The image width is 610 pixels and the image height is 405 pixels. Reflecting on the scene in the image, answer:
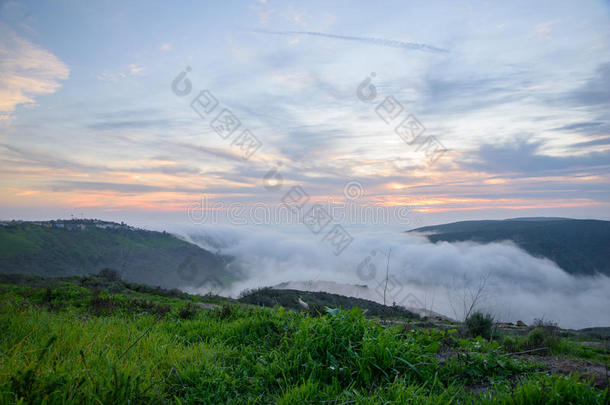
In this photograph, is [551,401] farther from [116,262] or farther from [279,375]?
[116,262]

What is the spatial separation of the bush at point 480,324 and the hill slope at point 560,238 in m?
112

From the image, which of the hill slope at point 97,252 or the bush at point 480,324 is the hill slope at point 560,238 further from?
the bush at point 480,324

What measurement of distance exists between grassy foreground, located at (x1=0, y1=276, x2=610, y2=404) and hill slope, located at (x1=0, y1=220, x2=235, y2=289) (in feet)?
143

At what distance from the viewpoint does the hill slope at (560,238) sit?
97438 mm

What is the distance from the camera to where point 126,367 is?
3070mm

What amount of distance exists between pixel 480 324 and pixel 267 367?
863cm

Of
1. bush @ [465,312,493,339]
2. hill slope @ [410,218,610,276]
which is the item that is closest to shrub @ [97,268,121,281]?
bush @ [465,312,493,339]

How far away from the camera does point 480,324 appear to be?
9664 mm

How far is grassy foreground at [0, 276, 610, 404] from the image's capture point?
2689mm

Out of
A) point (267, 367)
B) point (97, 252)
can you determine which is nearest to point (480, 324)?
point (267, 367)

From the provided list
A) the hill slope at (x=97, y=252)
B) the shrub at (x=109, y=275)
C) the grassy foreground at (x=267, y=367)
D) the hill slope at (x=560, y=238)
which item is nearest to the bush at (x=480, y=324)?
the grassy foreground at (x=267, y=367)

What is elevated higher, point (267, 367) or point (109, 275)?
point (267, 367)

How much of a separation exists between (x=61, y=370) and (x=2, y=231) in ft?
245

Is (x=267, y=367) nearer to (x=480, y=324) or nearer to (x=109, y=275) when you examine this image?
(x=480, y=324)
